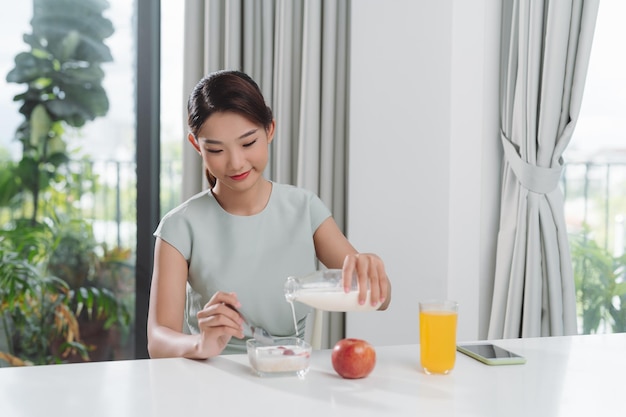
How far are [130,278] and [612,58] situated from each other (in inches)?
96.8

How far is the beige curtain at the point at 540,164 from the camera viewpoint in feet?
7.97

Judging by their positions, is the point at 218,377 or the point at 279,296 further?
the point at 279,296

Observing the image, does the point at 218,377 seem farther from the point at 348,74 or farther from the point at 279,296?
the point at 348,74

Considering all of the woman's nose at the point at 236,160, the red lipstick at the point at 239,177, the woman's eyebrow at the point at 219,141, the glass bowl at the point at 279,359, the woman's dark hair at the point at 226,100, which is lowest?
the glass bowl at the point at 279,359

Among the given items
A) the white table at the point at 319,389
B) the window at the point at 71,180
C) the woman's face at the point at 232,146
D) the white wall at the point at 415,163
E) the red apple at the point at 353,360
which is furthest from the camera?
the window at the point at 71,180

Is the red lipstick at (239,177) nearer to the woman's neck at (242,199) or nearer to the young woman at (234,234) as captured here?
the young woman at (234,234)

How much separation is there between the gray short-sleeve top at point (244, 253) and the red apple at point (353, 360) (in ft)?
1.86

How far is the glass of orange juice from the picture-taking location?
130 cm

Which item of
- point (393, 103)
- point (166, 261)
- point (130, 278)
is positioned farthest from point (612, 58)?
point (130, 278)

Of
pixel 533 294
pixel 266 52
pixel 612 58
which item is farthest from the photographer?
pixel 266 52

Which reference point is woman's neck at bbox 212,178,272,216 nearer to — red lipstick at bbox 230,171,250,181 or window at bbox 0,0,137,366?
red lipstick at bbox 230,171,250,181

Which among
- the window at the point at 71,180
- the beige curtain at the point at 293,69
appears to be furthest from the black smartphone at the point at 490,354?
the window at the point at 71,180

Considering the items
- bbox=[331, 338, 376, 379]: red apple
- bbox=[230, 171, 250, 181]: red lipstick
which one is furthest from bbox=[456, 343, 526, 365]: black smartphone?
bbox=[230, 171, 250, 181]: red lipstick

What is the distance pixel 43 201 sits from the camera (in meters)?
3.44
